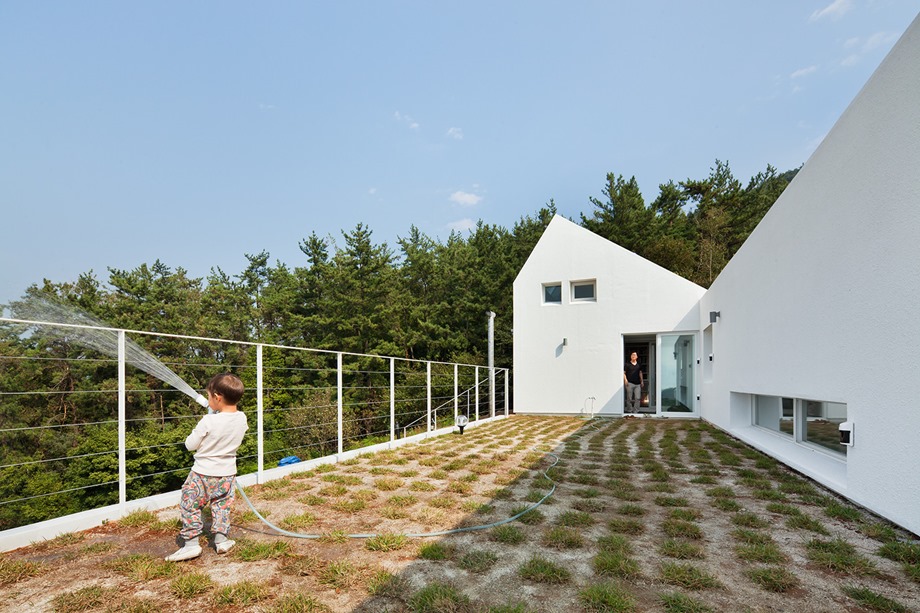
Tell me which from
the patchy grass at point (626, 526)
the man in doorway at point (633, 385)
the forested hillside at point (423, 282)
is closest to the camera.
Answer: the patchy grass at point (626, 526)

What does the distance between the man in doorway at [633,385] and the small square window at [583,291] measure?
1.90 m

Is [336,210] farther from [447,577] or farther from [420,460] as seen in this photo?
[447,577]

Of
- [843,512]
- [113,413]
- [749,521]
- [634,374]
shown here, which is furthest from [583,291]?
[113,413]

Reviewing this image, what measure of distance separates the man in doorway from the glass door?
0.49m

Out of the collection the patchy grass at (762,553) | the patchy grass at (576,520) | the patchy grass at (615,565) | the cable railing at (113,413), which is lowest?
the cable railing at (113,413)

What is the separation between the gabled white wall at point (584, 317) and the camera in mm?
11156

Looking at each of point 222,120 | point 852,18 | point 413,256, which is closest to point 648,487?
point 852,18

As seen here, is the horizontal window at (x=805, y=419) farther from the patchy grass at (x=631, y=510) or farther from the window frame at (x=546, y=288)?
the window frame at (x=546, y=288)

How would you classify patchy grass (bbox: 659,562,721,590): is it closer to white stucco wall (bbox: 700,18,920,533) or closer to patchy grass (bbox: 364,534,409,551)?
patchy grass (bbox: 364,534,409,551)

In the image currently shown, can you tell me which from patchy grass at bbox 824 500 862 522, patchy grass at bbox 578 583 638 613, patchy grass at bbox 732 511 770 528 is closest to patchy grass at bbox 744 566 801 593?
patchy grass at bbox 578 583 638 613

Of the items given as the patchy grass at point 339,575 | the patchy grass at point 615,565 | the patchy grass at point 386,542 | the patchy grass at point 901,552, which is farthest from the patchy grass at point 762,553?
the patchy grass at point 339,575

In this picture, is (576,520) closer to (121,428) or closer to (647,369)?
(121,428)

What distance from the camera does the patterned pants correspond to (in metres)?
2.52

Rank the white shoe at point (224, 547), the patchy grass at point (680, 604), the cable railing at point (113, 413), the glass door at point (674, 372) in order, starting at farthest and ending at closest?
1. the cable railing at point (113, 413)
2. the glass door at point (674, 372)
3. the white shoe at point (224, 547)
4. the patchy grass at point (680, 604)
